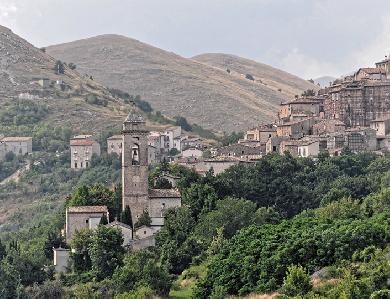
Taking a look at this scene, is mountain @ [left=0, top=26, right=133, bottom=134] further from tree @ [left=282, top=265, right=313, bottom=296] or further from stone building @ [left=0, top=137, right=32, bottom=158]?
tree @ [left=282, top=265, right=313, bottom=296]

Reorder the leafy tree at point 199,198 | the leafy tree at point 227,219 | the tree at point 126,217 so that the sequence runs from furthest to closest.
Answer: the leafy tree at point 199,198 → the tree at point 126,217 → the leafy tree at point 227,219

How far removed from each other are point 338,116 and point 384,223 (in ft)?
127

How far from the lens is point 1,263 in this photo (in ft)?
227

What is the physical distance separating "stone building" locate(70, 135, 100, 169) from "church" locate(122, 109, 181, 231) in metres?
47.3

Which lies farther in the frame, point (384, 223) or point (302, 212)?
point (302, 212)

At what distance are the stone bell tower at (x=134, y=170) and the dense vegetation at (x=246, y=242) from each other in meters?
1.63

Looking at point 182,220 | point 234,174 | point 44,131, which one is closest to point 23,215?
point 44,131

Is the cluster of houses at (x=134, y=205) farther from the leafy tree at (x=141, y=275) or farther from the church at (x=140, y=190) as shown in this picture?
the leafy tree at (x=141, y=275)

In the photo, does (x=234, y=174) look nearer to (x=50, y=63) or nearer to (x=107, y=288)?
(x=107, y=288)

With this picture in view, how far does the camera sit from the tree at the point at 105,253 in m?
64.8

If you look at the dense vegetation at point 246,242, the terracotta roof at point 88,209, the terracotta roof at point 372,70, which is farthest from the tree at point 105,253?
the terracotta roof at point 372,70

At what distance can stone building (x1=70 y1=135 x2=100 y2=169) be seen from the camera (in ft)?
391

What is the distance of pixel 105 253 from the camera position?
64.9m

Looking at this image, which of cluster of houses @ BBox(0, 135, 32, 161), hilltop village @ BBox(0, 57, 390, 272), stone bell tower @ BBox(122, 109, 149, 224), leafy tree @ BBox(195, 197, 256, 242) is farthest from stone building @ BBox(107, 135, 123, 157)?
leafy tree @ BBox(195, 197, 256, 242)
